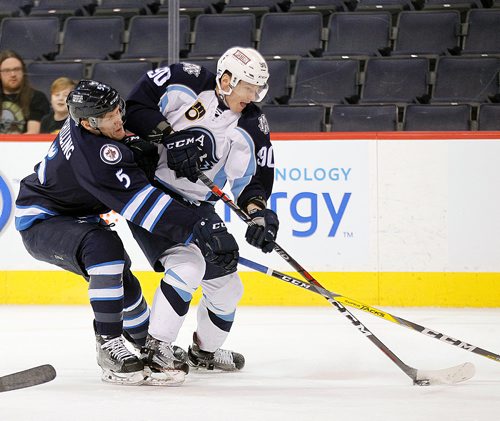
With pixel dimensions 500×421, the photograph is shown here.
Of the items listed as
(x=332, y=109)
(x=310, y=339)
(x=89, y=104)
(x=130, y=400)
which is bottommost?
A: (x=310, y=339)

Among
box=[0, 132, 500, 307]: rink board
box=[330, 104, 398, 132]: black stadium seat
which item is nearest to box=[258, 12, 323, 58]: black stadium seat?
box=[330, 104, 398, 132]: black stadium seat

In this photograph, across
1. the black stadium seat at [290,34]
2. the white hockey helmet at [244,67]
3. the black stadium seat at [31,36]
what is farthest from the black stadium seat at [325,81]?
the white hockey helmet at [244,67]

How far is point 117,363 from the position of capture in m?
3.03

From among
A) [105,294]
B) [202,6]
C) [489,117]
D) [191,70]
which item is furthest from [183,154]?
[202,6]

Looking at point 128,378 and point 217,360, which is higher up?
point 128,378

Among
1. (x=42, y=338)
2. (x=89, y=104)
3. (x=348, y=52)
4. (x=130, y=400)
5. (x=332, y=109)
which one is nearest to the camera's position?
(x=130, y=400)

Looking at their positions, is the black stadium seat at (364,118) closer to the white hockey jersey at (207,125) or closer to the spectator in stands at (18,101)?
the spectator in stands at (18,101)

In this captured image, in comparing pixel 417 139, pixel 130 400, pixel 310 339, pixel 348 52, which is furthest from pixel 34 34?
pixel 130 400

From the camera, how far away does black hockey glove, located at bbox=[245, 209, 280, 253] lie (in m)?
3.10

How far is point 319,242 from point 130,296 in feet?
6.05

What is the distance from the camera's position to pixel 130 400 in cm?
276

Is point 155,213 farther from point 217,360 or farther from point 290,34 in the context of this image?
point 290,34

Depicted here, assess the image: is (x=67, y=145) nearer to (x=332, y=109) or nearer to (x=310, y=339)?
(x=310, y=339)

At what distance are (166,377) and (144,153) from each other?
702 millimetres
